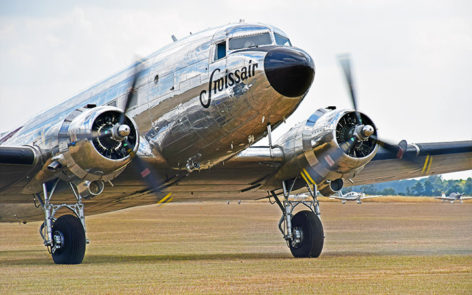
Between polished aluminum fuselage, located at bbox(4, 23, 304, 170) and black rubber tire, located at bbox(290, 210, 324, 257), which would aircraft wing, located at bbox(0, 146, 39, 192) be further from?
black rubber tire, located at bbox(290, 210, 324, 257)

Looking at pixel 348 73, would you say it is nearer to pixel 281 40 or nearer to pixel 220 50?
pixel 281 40

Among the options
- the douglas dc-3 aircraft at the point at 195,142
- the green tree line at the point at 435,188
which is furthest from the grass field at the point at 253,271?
the green tree line at the point at 435,188

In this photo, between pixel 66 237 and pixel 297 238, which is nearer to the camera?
pixel 66 237

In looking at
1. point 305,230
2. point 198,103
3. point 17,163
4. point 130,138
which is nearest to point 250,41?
point 198,103

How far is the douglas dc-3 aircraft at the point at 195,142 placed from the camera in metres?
15.2

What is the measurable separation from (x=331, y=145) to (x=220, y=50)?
3.56 metres

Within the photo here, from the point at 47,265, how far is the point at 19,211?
4.42 m

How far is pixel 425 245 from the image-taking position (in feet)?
69.7

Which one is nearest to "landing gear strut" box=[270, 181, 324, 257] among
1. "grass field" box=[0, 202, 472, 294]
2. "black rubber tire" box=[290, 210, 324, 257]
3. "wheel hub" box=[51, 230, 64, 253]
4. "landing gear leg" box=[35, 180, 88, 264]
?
"black rubber tire" box=[290, 210, 324, 257]

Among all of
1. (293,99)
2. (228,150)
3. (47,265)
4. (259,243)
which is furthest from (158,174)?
(259,243)

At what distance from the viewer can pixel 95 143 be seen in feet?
50.1

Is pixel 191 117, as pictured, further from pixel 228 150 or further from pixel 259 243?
pixel 259 243

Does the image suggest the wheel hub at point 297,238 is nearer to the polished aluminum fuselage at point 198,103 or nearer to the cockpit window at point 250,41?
the polished aluminum fuselage at point 198,103

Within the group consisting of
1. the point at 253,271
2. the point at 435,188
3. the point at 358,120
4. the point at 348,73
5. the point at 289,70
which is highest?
the point at 289,70
